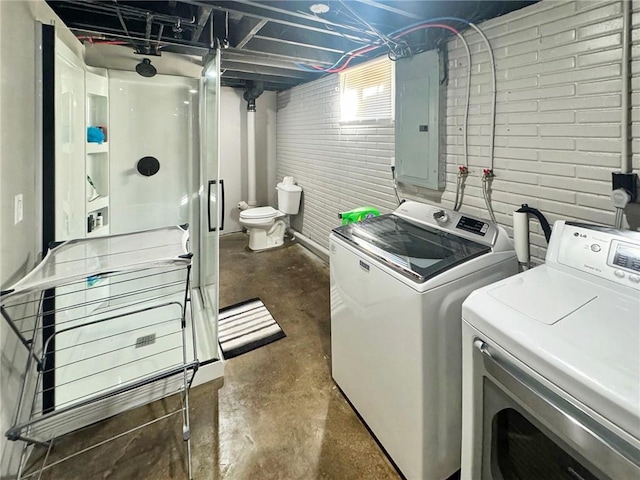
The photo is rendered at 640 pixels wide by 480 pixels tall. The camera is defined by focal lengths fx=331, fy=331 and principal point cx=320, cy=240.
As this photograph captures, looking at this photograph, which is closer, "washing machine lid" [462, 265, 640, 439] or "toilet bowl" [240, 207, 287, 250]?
"washing machine lid" [462, 265, 640, 439]

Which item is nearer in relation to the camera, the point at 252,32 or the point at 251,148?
the point at 252,32

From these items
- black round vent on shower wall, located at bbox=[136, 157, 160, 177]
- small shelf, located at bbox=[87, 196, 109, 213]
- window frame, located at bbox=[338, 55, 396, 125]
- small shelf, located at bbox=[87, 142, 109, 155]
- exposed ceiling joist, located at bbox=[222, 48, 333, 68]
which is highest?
exposed ceiling joist, located at bbox=[222, 48, 333, 68]

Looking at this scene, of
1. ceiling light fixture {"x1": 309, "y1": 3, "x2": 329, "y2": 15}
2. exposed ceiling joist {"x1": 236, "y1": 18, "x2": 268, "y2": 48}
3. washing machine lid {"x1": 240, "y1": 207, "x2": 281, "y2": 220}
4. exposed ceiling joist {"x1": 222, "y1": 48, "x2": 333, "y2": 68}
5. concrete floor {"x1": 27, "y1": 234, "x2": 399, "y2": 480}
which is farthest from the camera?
washing machine lid {"x1": 240, "y1": 207, "x2": 281, "y2": 220}

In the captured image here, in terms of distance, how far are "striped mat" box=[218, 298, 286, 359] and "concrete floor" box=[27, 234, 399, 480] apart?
86 millimetres

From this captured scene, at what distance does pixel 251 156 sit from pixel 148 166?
2.18 m

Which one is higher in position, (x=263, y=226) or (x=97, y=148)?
(x=97, y=148)

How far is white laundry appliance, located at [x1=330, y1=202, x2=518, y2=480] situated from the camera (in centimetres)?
129

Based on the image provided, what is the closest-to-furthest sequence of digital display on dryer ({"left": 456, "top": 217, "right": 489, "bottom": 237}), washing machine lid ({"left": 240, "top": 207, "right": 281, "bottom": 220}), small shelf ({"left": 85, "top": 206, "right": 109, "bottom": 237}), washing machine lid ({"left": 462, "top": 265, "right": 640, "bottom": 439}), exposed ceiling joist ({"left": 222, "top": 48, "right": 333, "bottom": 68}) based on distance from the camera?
washing machine lid ({"left": 462, "top": 265, "right": 640, "bottom": 439}) < digital display on dryer ({"left": 456, "top": 217, "right": 489, "bottom": 237}) < small shelf ({"left": 85, "top": 206, "right": 109, "bottom": 237}) < exposed ceiling joist ({"left": 222, "top": 48, "right": 333, "bottom": 68}) < washing machine lid ({"left": 240, "top": 207, "right": 281, "bottom": 220})

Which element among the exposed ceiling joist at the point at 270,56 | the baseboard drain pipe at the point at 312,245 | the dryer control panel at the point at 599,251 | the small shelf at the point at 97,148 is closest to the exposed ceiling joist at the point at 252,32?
the exposed ceiling joist at the point at 270,56

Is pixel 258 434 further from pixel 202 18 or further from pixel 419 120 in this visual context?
pixel 202 18

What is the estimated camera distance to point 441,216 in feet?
6.08

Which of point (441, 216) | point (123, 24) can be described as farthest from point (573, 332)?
point (123, 24)

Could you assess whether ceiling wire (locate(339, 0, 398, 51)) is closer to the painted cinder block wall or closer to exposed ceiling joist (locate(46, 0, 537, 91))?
exposed ceiling joist (locate(46, 0, 537, 91))

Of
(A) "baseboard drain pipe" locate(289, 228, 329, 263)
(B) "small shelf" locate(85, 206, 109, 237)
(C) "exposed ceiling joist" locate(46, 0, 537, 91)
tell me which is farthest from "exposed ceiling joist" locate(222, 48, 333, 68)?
(A) "baseboard drain pipe" locate(289, 228, 329, 263)
